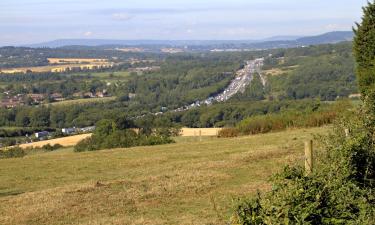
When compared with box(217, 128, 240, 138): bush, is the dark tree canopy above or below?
above

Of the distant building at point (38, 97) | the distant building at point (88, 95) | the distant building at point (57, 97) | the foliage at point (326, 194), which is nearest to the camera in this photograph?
the foliage at point (326, 194)

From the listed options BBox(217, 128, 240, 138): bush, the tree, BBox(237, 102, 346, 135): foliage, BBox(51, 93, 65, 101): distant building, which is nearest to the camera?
the tree

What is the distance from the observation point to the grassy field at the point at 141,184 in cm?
1433

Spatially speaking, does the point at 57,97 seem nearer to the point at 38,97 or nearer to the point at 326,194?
the point at 38,97

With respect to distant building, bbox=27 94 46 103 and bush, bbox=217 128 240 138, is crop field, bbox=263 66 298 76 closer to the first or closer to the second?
distant building, bbox=27 94 46 103

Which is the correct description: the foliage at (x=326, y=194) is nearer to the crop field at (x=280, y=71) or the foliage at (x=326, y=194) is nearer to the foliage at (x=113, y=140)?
the foliage at (x=113, y=140)

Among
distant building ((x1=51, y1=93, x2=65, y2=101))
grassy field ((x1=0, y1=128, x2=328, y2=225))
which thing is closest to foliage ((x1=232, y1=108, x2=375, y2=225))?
grassy field ((x1=0, y1=128, x2=328, y2=225))

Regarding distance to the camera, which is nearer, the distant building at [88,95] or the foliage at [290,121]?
the foliage at [290,121]

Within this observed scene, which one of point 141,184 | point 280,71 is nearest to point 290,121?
point 141,184

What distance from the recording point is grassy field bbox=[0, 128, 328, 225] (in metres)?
14.3

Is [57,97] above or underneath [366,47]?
underneath

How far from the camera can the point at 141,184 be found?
59.7 ft

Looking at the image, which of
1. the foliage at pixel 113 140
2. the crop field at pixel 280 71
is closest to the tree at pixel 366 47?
the foliage at pixel 113 140

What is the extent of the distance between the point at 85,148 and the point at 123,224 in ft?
101
